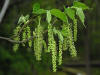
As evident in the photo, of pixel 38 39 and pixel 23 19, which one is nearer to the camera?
pixel 38 39

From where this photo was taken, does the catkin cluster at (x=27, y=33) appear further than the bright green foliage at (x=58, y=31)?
Yes

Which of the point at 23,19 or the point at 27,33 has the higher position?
the point at 23,19

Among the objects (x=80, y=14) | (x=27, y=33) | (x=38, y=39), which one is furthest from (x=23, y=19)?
(x=80, y=14)

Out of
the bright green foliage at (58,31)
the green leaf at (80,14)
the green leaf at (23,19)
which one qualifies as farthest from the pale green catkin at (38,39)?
the green leaf at (80,14)

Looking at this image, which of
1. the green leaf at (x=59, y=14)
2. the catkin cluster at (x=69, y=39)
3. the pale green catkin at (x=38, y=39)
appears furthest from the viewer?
the pale green catkin at (x=38, y=39)

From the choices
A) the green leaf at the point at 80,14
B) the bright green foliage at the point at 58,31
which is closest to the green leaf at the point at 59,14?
the bright green foliage at the point at 58,31

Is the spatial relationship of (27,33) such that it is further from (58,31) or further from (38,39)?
(58,31)

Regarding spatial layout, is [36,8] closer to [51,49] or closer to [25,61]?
[51,49]

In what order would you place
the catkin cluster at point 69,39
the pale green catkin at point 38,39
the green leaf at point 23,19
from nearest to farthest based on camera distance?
the catkin cluster at point 69,39 → the pale green catkin at point 38,39 → the green leaf at point 23,19

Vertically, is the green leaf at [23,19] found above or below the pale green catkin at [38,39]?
above

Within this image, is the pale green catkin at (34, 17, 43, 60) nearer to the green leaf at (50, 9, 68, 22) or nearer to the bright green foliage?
A: the bright green foliage

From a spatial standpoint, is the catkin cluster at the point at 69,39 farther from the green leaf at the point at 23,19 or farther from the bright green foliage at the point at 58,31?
the green leaf at the point at 23,19

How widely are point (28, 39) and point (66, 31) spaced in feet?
1.38

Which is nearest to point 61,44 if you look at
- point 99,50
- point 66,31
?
point 66,31
